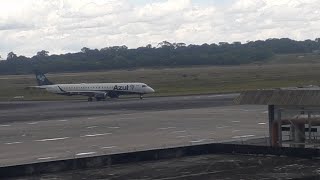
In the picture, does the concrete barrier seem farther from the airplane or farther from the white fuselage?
the airplane

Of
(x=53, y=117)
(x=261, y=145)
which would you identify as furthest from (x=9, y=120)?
(x=261, y=145)

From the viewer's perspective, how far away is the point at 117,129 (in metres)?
53.7

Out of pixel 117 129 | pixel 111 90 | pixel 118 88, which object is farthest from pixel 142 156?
pixel 111 90

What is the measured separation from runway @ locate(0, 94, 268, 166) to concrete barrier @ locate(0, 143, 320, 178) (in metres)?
6.55

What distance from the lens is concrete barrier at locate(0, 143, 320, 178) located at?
2788cm


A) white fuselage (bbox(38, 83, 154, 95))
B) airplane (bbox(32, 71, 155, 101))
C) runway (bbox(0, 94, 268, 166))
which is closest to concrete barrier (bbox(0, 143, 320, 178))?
runway (bbox(0, 94, 268, 166))

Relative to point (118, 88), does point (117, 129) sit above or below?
below

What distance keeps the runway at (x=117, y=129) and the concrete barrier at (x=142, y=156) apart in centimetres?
655

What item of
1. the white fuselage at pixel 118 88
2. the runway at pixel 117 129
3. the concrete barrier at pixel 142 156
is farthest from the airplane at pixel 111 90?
the concrete barrier at pixel 142 156

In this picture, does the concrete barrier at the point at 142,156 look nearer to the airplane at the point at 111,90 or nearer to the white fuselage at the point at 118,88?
the white fuselage at the point at 118,88

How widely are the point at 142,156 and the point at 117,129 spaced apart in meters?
23.2

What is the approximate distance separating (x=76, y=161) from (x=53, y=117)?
40012mm

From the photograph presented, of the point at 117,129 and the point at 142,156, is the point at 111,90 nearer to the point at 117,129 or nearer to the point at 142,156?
the point at 117,129

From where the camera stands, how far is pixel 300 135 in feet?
104
